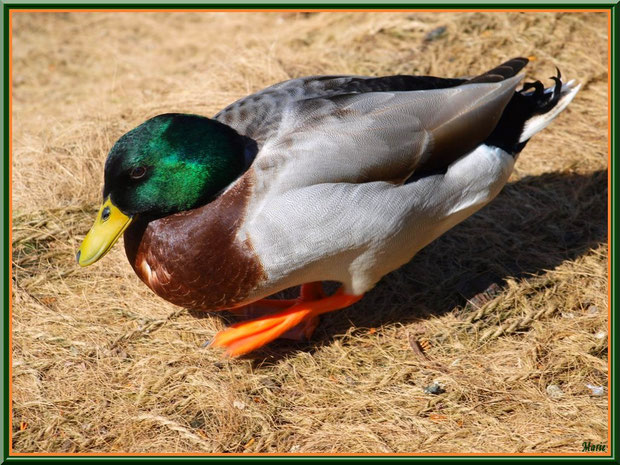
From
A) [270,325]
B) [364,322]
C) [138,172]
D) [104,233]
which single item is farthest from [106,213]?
[364,322]

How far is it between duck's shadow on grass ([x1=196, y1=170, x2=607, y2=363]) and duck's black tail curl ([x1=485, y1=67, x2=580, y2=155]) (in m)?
0.74

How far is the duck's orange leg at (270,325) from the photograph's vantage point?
348cm

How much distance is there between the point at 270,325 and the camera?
3555mm

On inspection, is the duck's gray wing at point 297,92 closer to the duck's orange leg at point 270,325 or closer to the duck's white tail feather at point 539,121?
the duck's white tail feather at point 539,121

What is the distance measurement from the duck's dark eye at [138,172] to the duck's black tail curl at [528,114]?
5.86 feet

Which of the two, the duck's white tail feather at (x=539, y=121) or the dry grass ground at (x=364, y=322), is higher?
the duck's white tail feather at (x=539, y=121)

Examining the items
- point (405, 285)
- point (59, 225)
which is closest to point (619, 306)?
point (405, 285)

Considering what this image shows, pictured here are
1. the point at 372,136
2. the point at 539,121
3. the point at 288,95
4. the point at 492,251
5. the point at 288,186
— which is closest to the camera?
the point at 288,186

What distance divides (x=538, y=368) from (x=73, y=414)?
2.19m

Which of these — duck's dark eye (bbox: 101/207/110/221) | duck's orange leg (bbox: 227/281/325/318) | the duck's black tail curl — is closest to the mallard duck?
duck's dark eye (bbox: 101/207/110/221)

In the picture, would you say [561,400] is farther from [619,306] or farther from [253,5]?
[253,5]

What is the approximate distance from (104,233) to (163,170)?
1.28 ft

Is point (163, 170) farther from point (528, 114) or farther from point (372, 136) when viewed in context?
point (528, 114)

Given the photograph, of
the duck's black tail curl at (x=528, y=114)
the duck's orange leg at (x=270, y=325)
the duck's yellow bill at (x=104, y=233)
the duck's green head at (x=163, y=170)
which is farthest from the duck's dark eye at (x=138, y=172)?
the duck's black tail curl at (x=528, y=114)
